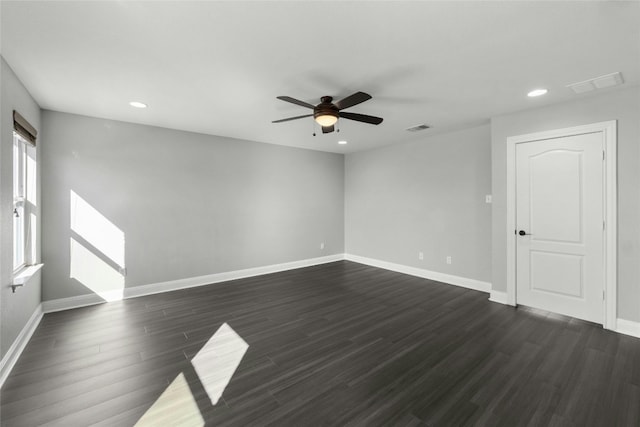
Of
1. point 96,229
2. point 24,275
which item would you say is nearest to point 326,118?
point 24,275

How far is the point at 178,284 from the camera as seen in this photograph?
452 centimetres

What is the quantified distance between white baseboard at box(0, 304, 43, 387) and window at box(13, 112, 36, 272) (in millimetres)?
605

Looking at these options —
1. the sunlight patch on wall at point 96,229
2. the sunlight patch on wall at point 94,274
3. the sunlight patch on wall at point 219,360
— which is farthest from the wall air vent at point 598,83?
the sunlight patch on wall at point 94,274

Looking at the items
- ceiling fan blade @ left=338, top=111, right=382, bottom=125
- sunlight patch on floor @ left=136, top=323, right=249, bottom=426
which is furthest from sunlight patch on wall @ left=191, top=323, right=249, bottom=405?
ceiling fan blade @ left=338, top=111, right=382, bottom=125

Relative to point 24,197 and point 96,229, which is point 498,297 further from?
point 24,197

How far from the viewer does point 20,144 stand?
302 cm

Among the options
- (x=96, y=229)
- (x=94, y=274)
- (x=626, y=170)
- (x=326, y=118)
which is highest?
(x=326, y=118)

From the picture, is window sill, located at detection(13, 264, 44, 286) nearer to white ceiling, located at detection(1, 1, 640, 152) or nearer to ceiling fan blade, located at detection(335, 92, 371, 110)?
white ceiling, located at detection(1, 1, 640, 152)

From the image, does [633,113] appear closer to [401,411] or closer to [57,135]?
[401,411]

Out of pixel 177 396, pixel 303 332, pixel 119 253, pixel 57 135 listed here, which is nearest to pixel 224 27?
pixel 177 396

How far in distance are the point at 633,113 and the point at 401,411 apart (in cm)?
374

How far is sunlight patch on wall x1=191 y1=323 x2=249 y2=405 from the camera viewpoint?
6.95 feet

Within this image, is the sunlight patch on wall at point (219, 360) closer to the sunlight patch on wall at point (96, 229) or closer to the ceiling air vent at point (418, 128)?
the sunlight patch on wall at point (96, 229)

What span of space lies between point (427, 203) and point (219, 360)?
4.18 meters
